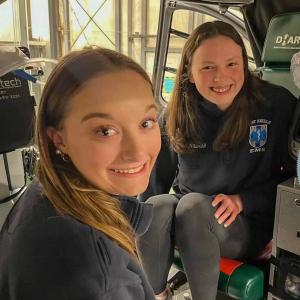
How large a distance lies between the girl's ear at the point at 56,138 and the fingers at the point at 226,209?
823 millimetres

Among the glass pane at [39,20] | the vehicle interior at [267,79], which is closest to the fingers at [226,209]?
Result: the vehicle interior at [267,79]

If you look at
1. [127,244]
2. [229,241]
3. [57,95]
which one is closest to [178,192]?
[229,241]

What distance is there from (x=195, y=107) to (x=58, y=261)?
A: 110 cm

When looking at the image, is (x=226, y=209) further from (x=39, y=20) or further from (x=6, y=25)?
(x=39, y=20)

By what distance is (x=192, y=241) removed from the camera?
4.62 ft

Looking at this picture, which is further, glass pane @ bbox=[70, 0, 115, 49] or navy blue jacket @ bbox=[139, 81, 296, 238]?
glass pane @ bbox=[70, 0, 115, 49]

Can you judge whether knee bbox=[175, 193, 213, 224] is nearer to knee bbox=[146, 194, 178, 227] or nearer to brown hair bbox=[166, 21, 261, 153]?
knee bbox=[146, 194, 178, 227]

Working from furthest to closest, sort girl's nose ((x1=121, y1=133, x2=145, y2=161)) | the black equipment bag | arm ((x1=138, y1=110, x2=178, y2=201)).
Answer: the black equipment bag → arm ((x1=138, y1=110, x2=178, y2=201)) → girl's nose ((x1=121, y1=133, x2=145, y2=161))

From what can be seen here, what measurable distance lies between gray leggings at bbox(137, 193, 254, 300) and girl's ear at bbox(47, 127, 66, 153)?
0.72m

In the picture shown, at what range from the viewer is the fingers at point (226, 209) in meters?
1.43

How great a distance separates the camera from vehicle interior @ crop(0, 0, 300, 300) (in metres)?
1.40

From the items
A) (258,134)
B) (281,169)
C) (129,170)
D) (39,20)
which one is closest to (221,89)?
(258,134)

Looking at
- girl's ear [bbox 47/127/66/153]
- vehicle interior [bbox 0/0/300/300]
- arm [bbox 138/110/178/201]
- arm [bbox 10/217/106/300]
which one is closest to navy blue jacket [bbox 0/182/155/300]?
arm [bbox 10/217/106/300]

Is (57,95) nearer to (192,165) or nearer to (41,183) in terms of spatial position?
(41,183)
